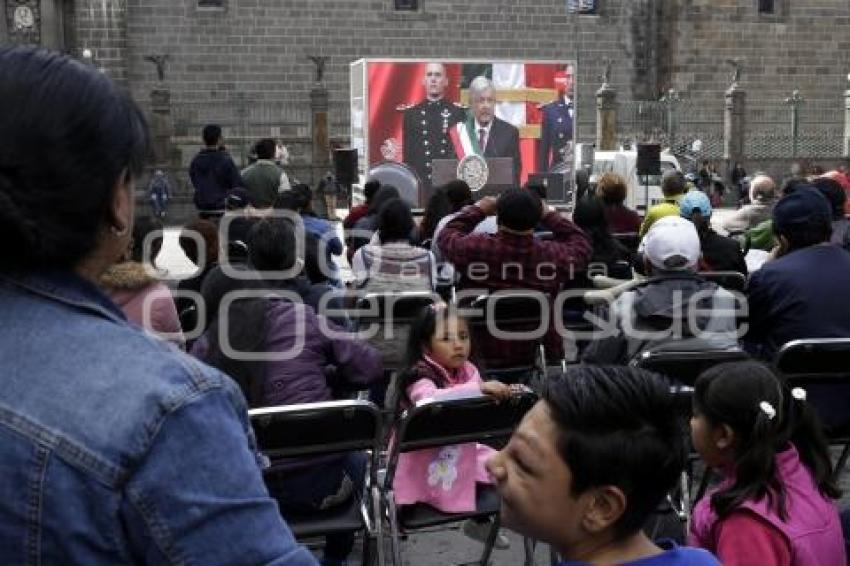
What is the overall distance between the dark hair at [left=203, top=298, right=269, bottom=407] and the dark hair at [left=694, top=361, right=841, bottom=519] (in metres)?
1.66

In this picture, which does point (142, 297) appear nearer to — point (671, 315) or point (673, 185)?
point (671, 315)

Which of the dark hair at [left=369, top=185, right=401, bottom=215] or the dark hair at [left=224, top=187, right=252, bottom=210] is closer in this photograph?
the dark hair at [left=369, top=185, right=401, bottom=215]

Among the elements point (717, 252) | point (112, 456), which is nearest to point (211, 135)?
point (717, 252)

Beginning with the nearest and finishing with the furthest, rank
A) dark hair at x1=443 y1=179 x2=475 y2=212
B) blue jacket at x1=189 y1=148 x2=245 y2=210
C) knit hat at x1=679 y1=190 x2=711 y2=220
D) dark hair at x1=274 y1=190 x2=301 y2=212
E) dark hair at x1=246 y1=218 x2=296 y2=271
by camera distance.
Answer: dark hair at x1=246 y1=218 x2=296 y2=271 → knit hat at x1=679 y1=190 x2=711 y2=220 → dark hair at x1=274 y1=190 x2=301 y2=212 → dark hair at x1=443 y1=179 x2=475 y2=212 → blue jacket at x1=189 y1=148 x2=245 y2=210

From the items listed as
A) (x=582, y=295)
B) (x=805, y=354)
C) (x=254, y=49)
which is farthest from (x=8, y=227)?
(x=254, y=49)

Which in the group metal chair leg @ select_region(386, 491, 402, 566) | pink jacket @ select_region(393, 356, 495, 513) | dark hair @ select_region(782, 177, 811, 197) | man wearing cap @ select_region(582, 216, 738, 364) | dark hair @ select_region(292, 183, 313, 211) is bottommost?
metal chair leg @ select_region(386, 491, 402, 566)

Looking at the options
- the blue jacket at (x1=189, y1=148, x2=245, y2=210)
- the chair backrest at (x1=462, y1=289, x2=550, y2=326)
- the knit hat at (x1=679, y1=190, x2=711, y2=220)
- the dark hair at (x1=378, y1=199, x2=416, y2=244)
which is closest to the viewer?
the chair backrest at (x1=462, y1=289, x2=550, y2=326)

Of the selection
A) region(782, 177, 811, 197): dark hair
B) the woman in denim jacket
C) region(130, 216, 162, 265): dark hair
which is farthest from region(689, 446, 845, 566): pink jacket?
region(130, 216, 162, 265): dark hair

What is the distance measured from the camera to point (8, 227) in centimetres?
111

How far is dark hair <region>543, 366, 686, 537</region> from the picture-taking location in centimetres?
162

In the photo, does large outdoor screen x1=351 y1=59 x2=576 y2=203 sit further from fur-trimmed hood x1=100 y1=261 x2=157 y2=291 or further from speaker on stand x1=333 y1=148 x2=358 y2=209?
fur-trimmed hood x1=100 y1=261 x2=157 y2=291

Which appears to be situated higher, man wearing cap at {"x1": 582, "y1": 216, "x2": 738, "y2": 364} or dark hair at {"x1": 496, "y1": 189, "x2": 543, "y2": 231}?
dark hair at {"x1": 496, "y1": 189, "x2": 543, "y2": 231}

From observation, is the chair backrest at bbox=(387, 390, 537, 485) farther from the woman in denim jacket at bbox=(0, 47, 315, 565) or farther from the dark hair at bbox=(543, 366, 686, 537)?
the woman in denim jacket at bbox=(0, 47, 315, 565)

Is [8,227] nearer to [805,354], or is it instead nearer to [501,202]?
[805,354]
